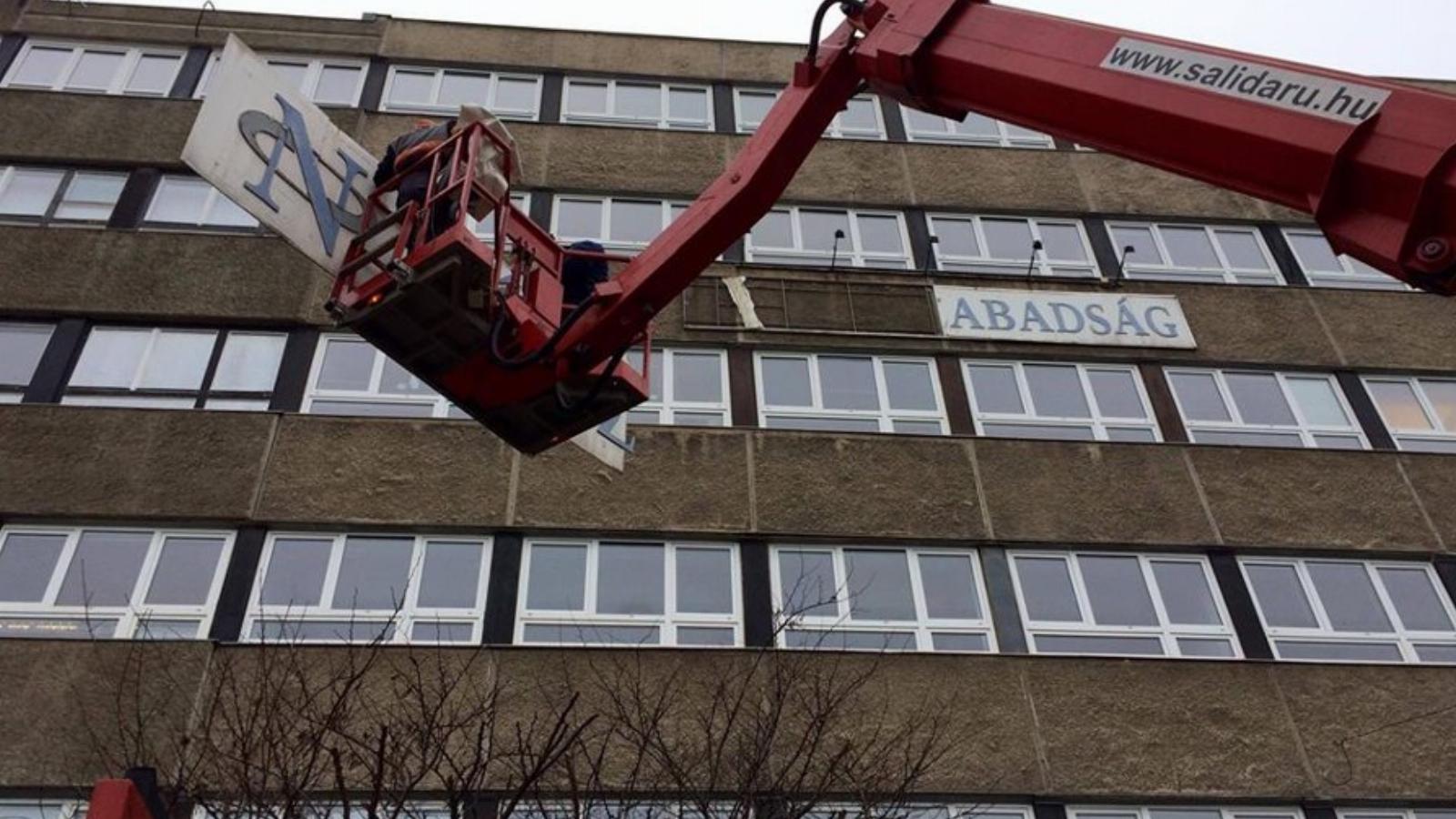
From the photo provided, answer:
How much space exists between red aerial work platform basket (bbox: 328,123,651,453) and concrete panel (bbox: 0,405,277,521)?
24.6ft

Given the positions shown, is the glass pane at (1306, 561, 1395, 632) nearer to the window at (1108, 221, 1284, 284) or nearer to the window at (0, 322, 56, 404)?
the window at (1108, 221, 1284, 284)

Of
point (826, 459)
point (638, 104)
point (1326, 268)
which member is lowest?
point (826, 459)

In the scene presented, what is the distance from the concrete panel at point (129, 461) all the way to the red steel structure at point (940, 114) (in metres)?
7.29

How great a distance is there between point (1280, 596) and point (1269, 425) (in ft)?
9.40

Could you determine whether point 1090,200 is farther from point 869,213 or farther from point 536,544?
point 536,544

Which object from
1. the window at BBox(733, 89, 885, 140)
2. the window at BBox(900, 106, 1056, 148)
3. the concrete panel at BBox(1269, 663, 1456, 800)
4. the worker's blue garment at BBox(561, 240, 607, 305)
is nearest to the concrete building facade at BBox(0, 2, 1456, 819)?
the concrete panel at BBox(1269, 663, 1456, 800)

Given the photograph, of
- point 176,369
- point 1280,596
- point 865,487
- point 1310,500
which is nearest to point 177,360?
point 176,369

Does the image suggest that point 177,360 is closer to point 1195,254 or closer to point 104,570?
point 104,570

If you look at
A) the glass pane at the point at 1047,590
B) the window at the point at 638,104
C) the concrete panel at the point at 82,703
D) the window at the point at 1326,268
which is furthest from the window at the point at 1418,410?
the concrete panel at the point at 82,703

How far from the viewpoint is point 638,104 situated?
21.4m

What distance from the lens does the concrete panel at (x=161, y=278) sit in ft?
55.1

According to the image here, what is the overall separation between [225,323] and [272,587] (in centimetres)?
419

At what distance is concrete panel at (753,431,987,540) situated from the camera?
15625 mm

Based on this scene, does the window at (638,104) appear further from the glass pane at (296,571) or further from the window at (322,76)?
the glass pane at (296,571)
